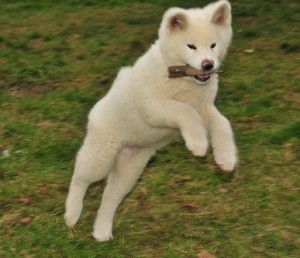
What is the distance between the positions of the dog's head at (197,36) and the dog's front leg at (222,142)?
0.31m

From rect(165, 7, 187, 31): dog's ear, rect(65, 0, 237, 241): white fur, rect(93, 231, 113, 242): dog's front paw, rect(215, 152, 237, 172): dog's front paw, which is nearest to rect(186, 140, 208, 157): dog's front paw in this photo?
rect(65, 0, 237, 241): white fur

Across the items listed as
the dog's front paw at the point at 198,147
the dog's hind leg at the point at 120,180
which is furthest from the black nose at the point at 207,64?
the dog's hind leg at the point at 120,180

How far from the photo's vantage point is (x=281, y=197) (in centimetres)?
554

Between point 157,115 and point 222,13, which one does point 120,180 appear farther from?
point 222,13

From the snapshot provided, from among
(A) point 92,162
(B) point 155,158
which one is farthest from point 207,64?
(B) point 155,158

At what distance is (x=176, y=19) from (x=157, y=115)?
660mm

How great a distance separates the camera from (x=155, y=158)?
6.40 meters

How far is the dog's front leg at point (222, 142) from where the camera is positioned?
4.13 metres

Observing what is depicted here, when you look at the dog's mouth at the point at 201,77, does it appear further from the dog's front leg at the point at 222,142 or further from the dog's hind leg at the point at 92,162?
the dog's hind leg at the point at 92,162

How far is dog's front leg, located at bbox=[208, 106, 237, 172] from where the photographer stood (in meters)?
4.13

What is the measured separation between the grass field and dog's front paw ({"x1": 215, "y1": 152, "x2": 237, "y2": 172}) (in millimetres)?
1043


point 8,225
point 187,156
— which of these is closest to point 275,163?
point 187,156

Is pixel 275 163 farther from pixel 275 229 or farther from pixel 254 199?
pixel 275 229

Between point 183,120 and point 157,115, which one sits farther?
point 157,115
